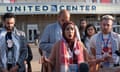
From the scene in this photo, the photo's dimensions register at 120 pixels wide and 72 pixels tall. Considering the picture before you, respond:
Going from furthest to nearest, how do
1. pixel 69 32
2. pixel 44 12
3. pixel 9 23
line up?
pixel 44 12 < pixel 9 23 < pixel 69 32

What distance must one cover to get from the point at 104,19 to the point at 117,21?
124 ft

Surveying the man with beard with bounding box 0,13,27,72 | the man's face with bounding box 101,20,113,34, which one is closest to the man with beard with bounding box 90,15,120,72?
the man's face with bounding box 101,20,113,34

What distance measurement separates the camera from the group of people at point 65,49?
4.38 metres

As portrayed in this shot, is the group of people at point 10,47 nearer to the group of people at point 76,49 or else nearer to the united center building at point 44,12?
the group of people at point 76,49

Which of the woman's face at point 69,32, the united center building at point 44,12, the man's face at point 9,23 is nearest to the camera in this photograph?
the woman's face at point 69,32

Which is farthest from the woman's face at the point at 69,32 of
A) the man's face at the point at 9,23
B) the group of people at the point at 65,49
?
the man's face at the point at 9,23

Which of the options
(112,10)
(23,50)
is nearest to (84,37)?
(23,50)

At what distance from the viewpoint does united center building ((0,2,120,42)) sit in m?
38.8

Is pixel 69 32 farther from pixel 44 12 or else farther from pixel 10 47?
pixel 44 12

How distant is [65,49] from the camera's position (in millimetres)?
4371

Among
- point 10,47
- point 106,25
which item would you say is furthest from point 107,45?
point 10,47

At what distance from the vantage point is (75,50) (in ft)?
14.4

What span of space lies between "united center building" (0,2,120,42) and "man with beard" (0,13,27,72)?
3287 centimetres

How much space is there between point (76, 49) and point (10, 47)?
45.3 inches
